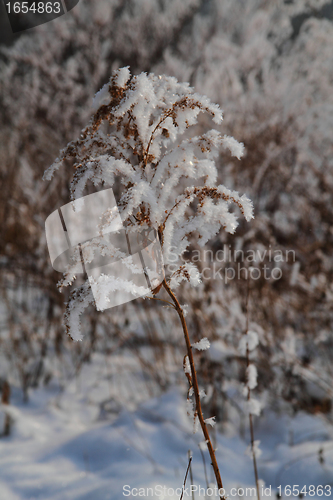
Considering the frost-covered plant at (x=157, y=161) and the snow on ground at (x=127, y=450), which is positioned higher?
the frost-covered plant at (x=157, y=161)

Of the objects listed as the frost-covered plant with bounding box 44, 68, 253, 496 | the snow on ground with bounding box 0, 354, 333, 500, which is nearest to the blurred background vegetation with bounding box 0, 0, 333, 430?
the snow on ground with bounding box 0, 354, 333, 500

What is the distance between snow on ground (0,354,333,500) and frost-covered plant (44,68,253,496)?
86cm

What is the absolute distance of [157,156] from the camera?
2.15 ft

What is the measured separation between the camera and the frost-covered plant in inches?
23.0

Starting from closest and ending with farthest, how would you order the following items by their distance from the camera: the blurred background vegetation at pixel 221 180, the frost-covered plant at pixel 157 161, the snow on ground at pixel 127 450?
the frost-covered plant at pixel 157 161, the snow on ground at pixel 127 450, the blurred background vegetation at pixel 221 180

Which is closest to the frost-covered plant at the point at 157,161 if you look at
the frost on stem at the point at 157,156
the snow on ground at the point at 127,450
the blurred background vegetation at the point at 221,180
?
the frost on stem at the point at 157,156

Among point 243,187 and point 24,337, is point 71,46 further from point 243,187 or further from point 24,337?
point 24,337

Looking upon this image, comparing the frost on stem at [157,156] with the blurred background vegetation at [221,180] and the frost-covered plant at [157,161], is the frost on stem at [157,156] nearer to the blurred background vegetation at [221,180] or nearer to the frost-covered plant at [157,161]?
the frost-covered plant at [157,161]

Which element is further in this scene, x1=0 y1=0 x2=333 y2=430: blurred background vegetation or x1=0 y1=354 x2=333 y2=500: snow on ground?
x1=0 y1=0 x2=333 y2=430: blurred background vegetation

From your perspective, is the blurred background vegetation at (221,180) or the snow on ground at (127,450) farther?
the blurred background vegetation at (221,180)

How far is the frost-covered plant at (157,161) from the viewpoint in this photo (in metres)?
0.58

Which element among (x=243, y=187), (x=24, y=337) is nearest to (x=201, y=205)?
(x=24, y=337)

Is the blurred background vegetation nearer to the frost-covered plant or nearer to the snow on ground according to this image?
the snow on ground

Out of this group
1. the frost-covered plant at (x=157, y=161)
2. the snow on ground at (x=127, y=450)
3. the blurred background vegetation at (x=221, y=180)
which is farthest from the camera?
the blurred background vegetation at (x=221, y=180)
